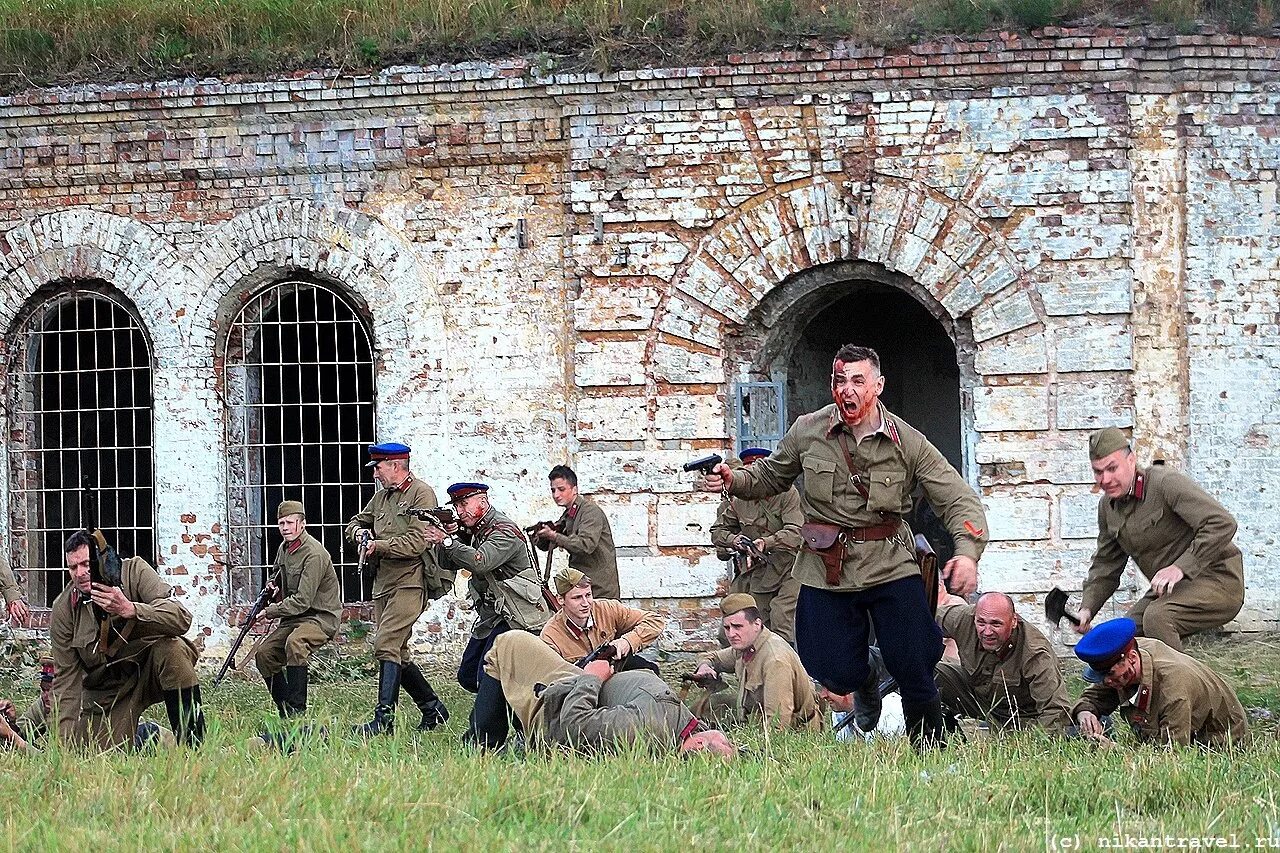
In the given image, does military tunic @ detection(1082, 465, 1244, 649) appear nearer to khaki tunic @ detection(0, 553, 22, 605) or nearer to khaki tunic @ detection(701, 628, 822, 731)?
khaki tunic @ detection(701, 628, 822, 731)

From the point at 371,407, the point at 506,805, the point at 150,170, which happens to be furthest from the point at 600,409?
the point at 506,805

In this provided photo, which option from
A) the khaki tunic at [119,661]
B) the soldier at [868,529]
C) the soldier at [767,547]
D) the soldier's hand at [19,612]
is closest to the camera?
the soldier at [868,529]

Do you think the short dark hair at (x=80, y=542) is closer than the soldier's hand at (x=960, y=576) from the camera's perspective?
No

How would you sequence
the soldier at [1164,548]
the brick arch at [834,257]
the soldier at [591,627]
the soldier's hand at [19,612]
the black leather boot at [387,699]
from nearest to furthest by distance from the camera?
the soldier at [1164,548]
the soldier at [591,627]
the black leather boot at [387,699]
the soldier's hand at [19,612]
the brick arch at [834,257]

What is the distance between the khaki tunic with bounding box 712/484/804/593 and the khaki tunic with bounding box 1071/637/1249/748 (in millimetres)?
3162

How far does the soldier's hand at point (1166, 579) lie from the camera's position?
7777 millimetres

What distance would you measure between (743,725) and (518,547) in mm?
1784

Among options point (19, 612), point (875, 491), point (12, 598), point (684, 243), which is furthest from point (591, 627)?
point (684, 243)

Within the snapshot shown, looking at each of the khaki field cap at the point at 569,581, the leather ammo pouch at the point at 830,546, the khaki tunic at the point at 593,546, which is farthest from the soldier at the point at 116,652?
the leather ammo pouch at the point at 830,546

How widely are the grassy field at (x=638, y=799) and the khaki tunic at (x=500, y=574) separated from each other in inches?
94.0

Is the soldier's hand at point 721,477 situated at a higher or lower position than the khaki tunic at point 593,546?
higher

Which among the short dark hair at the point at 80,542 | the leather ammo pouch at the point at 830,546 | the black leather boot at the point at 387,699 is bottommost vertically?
the black leather boot at the point at 387,699

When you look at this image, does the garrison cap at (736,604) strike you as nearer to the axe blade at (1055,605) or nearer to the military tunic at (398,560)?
the axe blade at (1055,605)

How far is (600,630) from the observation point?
8.43 meters
